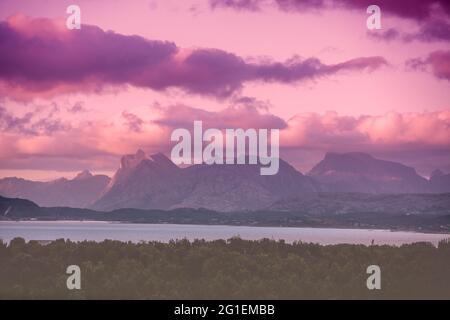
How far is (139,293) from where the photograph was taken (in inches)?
3383

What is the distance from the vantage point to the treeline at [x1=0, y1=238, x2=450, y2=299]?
8725 centimetres

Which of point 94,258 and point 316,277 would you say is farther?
point 94,258

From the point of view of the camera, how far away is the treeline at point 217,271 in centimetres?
8725

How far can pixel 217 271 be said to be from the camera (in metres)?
95.5

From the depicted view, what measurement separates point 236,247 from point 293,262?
16.1m

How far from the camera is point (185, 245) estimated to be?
111 m

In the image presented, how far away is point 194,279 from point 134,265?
7.87 metres
